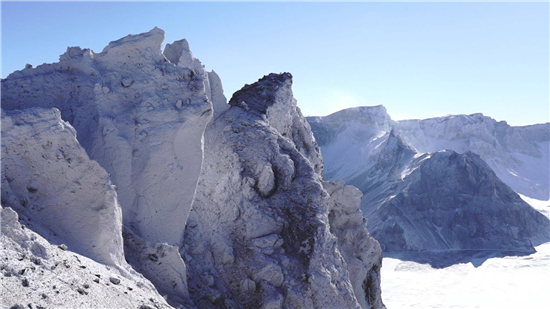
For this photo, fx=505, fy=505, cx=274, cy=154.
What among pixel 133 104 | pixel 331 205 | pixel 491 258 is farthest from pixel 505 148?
pixel 133 104

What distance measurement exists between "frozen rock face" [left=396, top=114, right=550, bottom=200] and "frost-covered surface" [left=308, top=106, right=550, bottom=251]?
21.9 meters

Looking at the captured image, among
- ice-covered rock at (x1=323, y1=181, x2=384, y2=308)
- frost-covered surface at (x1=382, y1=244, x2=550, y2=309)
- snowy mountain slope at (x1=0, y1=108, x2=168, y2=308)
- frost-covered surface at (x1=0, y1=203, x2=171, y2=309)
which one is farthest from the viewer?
frost-covered surface at (x1=382, y1=244, x2=550, y2=309)

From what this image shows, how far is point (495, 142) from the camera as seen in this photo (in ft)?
370

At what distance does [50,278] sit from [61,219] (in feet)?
5.95

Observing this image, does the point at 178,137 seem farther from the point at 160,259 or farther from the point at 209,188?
the point at 160,259

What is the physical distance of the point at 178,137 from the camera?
34.0 ft

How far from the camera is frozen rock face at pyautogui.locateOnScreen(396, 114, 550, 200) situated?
360 feet

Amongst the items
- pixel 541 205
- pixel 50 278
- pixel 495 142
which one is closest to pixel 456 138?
pixel 495 142

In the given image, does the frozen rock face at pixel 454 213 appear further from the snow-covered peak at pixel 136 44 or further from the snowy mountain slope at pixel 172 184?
the snow-covered peak at pixel 136 44

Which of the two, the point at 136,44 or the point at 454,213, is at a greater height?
the point at 454,213

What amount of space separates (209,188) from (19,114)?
4.82 metres

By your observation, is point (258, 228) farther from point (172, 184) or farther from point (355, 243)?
point (355, 243)

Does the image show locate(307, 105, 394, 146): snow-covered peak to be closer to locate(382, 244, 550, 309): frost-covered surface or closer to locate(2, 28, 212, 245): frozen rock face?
locate(382, 244, 550, 309): frost-covered surface

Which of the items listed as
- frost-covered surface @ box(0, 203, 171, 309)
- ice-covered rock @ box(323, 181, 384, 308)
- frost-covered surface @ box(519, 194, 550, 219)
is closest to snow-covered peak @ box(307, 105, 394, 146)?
frost-covered surface @ box(519, 194, 550, 219)
